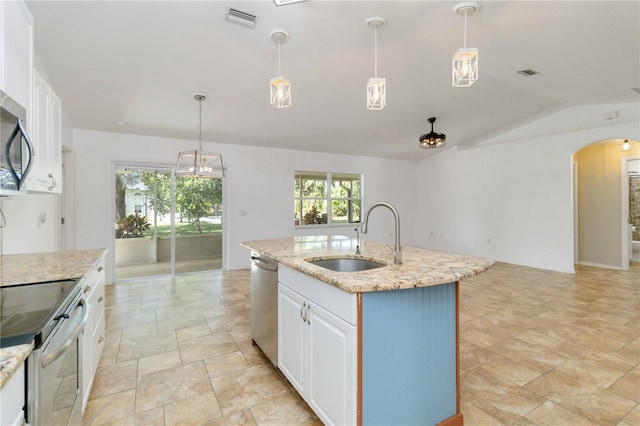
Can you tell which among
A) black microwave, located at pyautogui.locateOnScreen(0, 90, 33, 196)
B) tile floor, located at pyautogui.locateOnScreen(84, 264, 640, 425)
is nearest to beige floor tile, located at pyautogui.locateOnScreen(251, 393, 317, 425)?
tile floor, located at pyautogui.locateOnScreen(84, 264, 640, 425)

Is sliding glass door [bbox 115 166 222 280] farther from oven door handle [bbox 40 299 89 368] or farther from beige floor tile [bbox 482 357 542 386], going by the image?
beige floor tile [bbox 482 357 542 386]

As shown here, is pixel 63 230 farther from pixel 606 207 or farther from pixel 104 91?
pixel 606 207

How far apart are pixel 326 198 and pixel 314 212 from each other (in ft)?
1.55

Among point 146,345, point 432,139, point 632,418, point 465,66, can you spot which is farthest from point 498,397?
point 432,139

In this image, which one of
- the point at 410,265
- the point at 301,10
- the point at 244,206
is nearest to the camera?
the point at 410,265

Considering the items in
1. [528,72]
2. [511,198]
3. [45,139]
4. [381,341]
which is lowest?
[381,341]

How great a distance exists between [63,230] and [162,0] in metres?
3.78

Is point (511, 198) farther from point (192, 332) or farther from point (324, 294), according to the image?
point (192, 332)

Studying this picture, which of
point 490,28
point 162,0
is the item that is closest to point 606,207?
point 490,28

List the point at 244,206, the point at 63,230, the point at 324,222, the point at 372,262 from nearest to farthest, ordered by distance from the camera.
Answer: the point at 372,262 → the point at 63,230 → the point at 244,206 → the point at 324,222

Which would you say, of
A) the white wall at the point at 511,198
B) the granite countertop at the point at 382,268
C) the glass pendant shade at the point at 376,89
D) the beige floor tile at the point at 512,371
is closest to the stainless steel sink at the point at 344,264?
the granite countertop at the point at 382,268

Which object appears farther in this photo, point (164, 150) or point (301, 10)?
point (164, 150)

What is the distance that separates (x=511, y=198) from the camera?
625cm

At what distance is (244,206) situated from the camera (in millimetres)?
5852
